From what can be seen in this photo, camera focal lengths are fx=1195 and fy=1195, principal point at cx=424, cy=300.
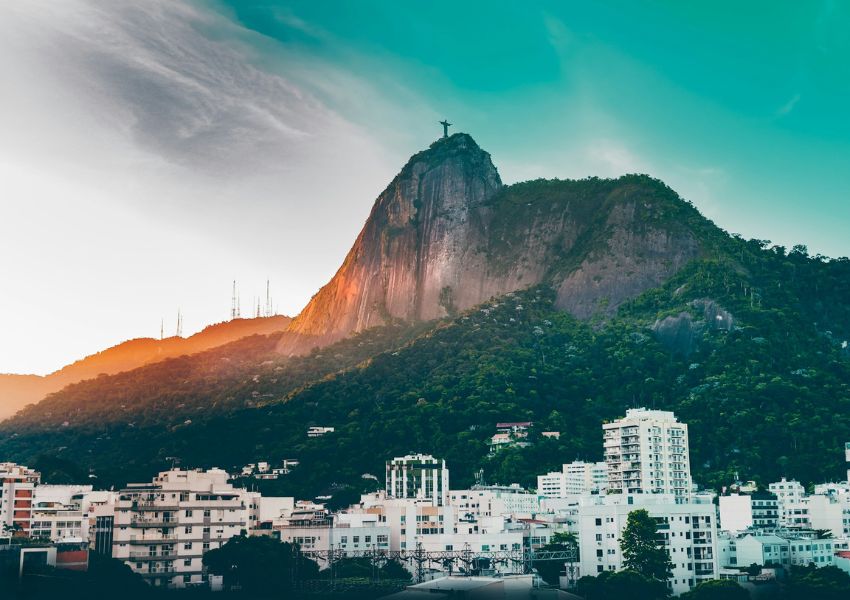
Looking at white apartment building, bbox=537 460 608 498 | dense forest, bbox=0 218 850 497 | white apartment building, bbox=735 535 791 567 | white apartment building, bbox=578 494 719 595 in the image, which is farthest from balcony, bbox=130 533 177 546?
white apartment building, bbox=537 460 608 498

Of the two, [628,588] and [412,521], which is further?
[412,521]

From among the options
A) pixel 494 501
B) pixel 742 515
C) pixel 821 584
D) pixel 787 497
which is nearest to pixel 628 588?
pixel 821 584

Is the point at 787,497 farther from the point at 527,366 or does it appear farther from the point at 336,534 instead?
the point at 527,366

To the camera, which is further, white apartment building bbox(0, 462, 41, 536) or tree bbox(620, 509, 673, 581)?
white apartment building bbox(0, 462, 41, 536)

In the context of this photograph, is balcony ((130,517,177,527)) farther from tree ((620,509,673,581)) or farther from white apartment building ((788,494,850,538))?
white apartment building ((788,494,850,538))

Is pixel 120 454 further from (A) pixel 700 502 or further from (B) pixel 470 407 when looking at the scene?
(A) pixel 700 502

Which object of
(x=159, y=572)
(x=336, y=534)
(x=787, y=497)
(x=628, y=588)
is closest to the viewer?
(x=628, y=588)
